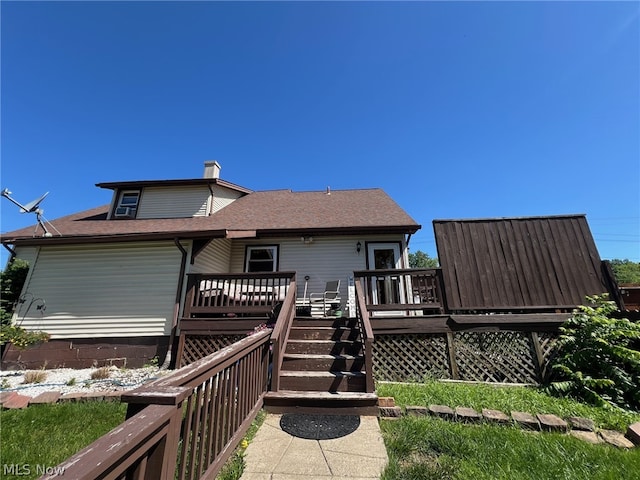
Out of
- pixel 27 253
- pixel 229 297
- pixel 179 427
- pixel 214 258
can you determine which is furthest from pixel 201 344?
pixel 27 253

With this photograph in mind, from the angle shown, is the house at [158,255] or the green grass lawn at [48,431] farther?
the house at [158,255]

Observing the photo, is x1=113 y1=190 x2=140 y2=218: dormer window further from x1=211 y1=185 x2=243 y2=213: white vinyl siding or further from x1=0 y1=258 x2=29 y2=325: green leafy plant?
x1=0 y1=258 x2=29 y2=325: green leafy plant

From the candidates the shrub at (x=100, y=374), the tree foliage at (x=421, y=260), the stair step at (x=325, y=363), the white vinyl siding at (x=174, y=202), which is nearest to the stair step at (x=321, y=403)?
the stair step at (x=325, y=363)

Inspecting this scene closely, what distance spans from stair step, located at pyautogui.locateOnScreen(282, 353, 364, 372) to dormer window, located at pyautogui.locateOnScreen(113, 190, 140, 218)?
878cm

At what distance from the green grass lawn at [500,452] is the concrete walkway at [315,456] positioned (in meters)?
0.17

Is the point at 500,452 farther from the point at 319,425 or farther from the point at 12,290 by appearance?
the point at 12,290

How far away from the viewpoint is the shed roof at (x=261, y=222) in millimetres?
7148

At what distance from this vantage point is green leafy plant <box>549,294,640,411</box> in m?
3.82

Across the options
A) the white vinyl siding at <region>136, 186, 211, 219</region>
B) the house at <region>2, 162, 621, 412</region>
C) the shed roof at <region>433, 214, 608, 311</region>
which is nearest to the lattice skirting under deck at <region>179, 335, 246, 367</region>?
the house at <region>2, 162, 621, 412</region>

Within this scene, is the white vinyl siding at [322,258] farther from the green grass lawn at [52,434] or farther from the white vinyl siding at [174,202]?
the green grass lawn at [52,434]

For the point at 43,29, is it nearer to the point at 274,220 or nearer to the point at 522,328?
the point at 274,220

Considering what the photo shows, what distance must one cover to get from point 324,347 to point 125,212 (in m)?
9.40

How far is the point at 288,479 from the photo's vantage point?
2.18 meters

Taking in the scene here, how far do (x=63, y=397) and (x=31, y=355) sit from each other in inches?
176
